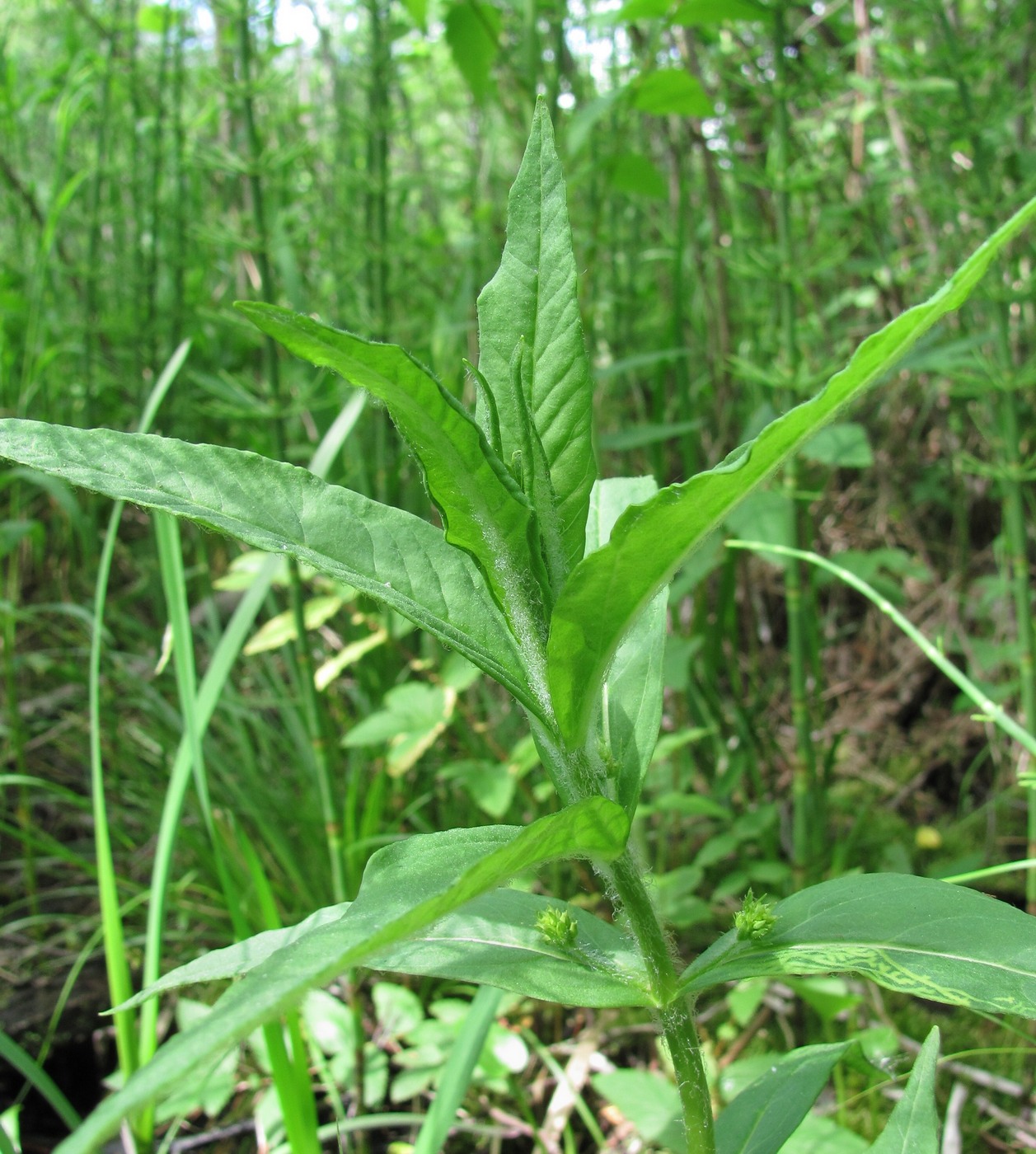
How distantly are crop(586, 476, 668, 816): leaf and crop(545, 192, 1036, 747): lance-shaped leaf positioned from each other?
63 mm

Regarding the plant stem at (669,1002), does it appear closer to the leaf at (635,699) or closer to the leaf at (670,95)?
the leaf at (635,699)

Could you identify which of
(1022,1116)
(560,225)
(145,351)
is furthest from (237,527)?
(145,351)

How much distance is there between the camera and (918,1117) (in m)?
0.56

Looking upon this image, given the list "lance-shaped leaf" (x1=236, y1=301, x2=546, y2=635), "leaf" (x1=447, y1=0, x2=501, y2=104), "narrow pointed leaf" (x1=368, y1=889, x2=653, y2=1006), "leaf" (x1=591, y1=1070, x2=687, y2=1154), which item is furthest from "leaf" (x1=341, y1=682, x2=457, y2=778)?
"leaf" (x1=447, y1=0, x2=501, y2=104)

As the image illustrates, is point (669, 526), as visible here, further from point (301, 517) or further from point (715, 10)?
point (715, 10)

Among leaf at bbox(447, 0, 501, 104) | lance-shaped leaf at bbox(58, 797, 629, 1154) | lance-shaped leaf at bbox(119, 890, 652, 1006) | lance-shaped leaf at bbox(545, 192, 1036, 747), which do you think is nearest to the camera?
lance-shaped leaf at bbox(58, 797, 629, 1154)

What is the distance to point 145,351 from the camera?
2666mm

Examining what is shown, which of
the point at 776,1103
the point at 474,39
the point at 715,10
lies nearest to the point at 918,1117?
the point at 776,1103

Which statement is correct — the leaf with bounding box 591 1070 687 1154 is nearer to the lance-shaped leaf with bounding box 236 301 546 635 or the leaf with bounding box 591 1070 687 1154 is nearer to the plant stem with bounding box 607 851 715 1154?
the plant stem with bounding box 607 851 715 1154

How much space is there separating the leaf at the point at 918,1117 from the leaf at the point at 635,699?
0.23 metres

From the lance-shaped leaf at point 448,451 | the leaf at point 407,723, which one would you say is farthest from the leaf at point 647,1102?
the lance-shaped leaf at point 448,451

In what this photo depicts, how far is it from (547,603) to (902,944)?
28 cm

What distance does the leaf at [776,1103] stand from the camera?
1.97ft

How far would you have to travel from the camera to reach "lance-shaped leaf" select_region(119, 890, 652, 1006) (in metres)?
0.55
